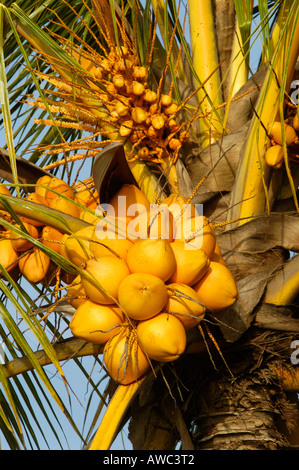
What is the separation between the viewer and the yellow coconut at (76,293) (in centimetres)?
140

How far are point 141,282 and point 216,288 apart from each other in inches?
8.5

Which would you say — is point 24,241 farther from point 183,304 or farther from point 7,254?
point 183,304

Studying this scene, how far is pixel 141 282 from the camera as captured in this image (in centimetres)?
125

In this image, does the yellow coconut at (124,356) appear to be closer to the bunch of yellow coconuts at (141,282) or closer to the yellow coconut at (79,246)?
the bunch of yellow coconuts at (141,282)

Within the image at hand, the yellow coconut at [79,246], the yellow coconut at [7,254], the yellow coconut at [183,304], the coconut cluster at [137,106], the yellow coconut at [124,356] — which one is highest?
the coconut cluster at [137,106]

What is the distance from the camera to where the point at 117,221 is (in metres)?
1.41

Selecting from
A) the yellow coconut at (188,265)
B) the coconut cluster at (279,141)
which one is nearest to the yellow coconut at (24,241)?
the yellow coconut at (188,265)

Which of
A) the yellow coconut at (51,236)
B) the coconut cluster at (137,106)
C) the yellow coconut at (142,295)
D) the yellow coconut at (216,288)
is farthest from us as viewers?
the coconut cluster at (137,106)

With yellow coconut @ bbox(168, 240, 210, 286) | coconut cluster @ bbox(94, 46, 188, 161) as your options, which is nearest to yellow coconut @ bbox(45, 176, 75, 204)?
coconut cluster @ bbox(94, 46, 188, 161)

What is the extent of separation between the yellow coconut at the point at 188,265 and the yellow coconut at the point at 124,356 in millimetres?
163

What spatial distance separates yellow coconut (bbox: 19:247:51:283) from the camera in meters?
1.65

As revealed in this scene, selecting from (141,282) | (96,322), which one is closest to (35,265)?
(96,322)

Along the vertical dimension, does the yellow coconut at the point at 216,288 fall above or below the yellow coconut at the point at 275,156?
below
